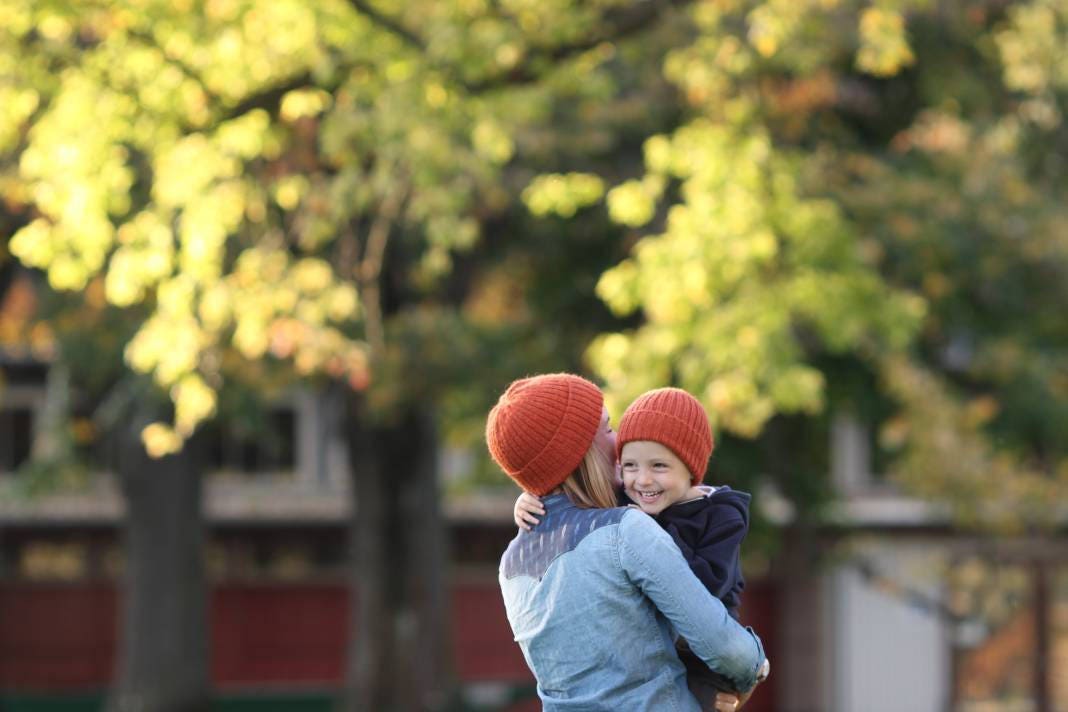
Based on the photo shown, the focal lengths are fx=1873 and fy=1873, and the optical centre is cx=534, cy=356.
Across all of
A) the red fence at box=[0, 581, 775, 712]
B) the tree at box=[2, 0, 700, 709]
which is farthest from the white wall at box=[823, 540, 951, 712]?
the tree at box=[2, 0, 700, 709]

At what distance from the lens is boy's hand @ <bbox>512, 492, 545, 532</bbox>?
3.81m

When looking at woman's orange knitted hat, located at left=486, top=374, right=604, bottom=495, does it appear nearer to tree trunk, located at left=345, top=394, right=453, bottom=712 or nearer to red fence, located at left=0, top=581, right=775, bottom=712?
tree trunk, located at left=345, top=394, right=453, bottom=712

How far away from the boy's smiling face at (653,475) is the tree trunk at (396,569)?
1525 centimetres

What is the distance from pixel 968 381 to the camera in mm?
18156

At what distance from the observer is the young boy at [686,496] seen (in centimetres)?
370

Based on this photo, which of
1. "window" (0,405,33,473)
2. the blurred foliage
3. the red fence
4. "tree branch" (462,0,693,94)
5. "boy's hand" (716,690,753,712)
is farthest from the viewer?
"window" (0,405,33,473)

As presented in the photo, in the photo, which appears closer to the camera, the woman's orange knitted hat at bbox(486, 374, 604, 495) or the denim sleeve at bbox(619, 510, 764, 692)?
the denim sleeve at bbox(619, 510, 764, 692)

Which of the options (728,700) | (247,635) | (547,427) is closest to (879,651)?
(247,635)

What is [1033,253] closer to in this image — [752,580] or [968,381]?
[968,381]

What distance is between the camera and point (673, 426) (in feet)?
12.1

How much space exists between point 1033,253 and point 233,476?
14.6 m

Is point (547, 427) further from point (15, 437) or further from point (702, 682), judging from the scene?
point (15, 437)

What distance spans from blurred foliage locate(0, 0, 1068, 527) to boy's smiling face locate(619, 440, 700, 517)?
7.49m

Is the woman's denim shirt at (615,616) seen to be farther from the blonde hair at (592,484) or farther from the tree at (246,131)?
the tree at (246,131)
